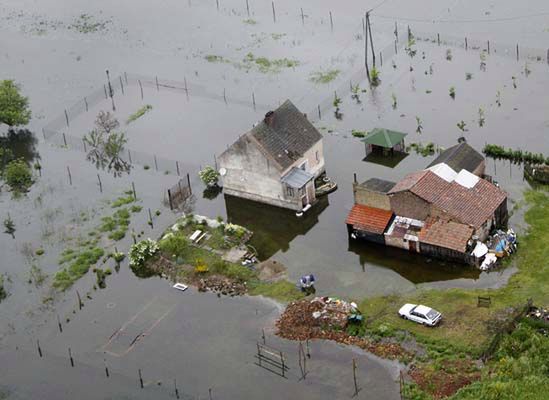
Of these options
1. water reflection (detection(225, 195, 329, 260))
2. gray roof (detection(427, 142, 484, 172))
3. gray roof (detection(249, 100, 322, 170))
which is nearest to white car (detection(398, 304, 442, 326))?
water reflection (detection(225, 195, 329, 260))

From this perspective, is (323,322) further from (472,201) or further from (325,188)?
(325,188)

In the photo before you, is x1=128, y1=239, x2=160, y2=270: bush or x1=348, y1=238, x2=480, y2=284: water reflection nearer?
x1=348, y1=238, x2=480, y2=284: water reflection

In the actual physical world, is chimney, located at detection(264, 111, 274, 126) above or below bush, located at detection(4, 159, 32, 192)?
above

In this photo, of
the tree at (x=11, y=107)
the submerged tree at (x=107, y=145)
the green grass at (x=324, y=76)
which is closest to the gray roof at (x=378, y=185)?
the submerged tree at (x=107, y=145)

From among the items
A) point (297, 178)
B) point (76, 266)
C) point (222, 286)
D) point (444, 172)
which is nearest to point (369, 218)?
point (444, 172)

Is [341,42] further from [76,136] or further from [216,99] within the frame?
[76,136]

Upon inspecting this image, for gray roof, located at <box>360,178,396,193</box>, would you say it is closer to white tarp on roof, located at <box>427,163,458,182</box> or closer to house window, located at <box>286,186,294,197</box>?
white tarp on roof, located at <box>427,163,458,182</box>

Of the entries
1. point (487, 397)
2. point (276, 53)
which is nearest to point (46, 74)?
point (276, 53)

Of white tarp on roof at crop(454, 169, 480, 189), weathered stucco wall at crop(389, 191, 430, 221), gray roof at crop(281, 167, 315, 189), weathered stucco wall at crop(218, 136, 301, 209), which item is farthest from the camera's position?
weathered stucco wall at crop(218, 136, 301, 209)
